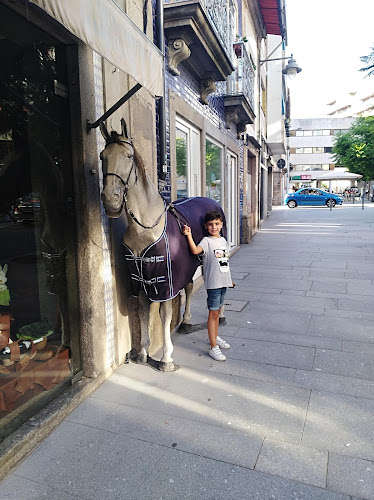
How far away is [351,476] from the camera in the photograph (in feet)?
7.86

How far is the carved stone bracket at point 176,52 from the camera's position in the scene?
5332 mm

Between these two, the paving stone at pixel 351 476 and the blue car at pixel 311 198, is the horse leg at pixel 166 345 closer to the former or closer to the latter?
the paving stone at pixel 351 476

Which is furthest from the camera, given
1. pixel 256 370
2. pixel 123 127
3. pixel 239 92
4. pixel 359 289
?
pixel 239 92

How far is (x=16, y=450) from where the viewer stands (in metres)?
2.58

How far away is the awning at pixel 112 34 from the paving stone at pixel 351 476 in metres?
2.97

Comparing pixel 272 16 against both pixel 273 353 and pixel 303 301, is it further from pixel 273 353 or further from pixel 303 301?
pixel 273 353

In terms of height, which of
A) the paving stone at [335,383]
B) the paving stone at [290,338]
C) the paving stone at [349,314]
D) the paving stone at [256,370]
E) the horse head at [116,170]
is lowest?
the paving stone at [335,383]

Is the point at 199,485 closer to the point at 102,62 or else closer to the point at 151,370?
the point at 151,370

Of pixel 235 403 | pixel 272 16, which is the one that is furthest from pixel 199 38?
pixel 272 16

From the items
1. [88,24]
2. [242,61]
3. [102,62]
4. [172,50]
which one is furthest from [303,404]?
[242,61]

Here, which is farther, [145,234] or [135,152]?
[145,234]

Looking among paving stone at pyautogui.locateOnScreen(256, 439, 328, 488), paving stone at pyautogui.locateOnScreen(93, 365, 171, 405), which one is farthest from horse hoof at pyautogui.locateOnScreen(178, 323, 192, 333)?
paving stone at pyautogui.locateOnScreen(256, 439, 328, 488)

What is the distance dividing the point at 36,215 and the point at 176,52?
10.6 feet

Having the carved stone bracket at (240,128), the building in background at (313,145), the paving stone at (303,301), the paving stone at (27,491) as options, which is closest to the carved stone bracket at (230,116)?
the carved stone bracket at (240,128)
